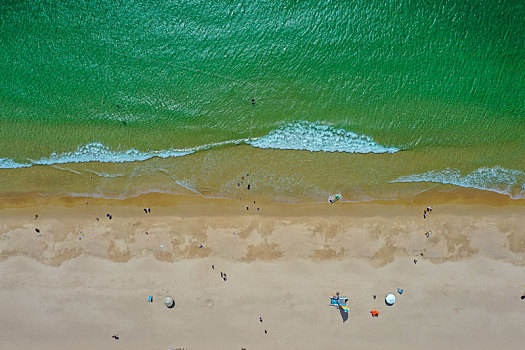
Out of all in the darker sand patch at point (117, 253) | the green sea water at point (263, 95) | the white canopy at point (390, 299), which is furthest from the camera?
the green sea water at point (263, 95)

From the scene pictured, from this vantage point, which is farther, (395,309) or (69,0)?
(69,0)

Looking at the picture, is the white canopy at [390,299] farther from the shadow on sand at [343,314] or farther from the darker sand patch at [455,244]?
the darker sand patch at [455,244]

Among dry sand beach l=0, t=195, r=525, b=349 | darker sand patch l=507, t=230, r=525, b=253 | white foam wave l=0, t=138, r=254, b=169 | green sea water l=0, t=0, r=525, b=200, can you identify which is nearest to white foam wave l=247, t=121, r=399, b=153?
green sea water l=0, t=0, r=525, b=200

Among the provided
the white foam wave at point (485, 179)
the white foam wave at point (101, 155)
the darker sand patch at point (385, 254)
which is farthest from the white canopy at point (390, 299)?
the white foam wave at point (101, 155)

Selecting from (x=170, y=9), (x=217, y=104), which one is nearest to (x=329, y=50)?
(x=217, y=104)

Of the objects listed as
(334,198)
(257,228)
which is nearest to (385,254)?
(334,198)

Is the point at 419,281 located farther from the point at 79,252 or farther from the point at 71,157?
the point at 71,157
